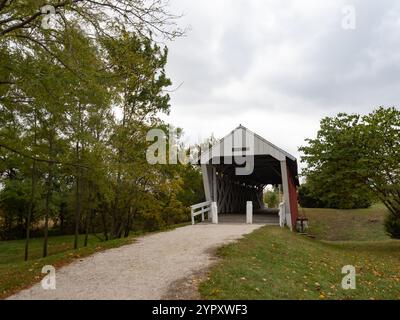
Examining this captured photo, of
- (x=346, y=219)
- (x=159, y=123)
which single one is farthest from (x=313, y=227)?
(x=159, y=123)

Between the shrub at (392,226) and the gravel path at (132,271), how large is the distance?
49.4 ft

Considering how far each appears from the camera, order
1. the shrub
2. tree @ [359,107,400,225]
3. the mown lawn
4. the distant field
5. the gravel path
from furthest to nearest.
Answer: the distant field, the shrub, tree @ [359,107,400,225], the mown lawn, the gravel path

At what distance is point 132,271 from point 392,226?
19.1m

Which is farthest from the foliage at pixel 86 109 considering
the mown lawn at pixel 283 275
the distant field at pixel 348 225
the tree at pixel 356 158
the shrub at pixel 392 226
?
the shrub at pixel 392 226

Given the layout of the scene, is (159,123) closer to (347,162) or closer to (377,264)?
(347,162)

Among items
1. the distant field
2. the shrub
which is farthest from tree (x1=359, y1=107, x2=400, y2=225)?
the distant field

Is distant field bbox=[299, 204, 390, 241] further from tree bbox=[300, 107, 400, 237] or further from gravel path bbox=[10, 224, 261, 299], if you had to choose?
gravel path bbox=[10, 224, 261, 299]

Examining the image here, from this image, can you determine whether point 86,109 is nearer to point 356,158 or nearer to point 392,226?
point 356,158

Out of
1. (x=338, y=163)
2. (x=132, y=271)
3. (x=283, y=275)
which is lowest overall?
(x=283, y=275)

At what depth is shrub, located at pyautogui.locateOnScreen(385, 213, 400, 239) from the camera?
2051cm

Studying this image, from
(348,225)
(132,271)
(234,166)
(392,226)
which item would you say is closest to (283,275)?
(132,271)

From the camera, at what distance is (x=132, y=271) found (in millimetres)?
7004

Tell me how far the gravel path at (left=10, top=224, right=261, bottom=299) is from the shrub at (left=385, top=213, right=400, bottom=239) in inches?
593

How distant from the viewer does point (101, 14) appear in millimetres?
7516
